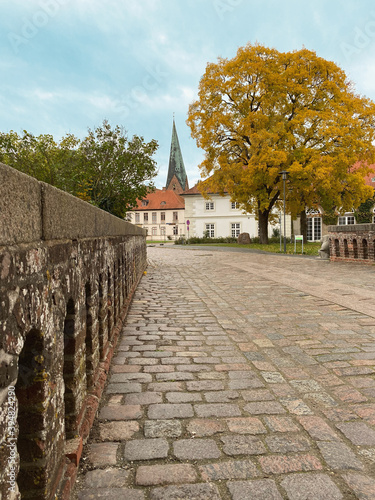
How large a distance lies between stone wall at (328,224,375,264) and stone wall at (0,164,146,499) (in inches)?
508

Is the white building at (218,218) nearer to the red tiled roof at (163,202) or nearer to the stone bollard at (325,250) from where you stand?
the red tiled roof at (163,202)

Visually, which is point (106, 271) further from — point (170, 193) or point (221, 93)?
point (170, 193)

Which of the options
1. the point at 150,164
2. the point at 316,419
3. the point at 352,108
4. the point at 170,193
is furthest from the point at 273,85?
the point at 170,193

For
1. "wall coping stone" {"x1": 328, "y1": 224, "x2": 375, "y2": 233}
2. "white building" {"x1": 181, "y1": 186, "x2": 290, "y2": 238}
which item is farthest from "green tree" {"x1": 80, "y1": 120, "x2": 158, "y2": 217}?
"white building" {"x1": 181, "y1": 186, "x2": 290, "y2": 238}

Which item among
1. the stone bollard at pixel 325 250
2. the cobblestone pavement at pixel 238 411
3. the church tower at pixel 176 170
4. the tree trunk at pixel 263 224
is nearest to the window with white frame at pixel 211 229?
the tree trunk at pixel 263 224

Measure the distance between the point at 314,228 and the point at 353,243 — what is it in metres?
31.3

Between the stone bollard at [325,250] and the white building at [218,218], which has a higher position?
the white building at [218,218]

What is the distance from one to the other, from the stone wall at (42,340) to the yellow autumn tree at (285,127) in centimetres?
2413

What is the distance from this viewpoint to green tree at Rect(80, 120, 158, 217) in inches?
556

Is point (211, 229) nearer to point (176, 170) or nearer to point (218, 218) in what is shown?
point (218, 218)

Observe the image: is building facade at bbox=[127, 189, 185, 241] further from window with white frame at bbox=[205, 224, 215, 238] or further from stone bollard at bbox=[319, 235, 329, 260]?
stone bollard at bbox=[319, 235, 329, 260]

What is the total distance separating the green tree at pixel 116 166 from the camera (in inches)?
556

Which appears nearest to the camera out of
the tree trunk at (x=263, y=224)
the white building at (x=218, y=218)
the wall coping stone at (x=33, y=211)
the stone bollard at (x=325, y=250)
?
the wall coping stone at (x=33, y=211)

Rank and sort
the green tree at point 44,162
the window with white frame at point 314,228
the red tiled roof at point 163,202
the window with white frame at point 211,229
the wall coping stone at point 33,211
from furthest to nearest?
the red tiled roof at point 163,202
the window with white frame at point 211,229
the window with white frame at point 314,228
the green tree at point 44,162
the wall coping stone at point 33,211
